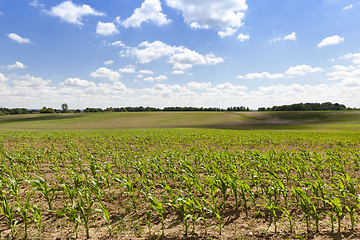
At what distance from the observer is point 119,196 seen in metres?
6.10

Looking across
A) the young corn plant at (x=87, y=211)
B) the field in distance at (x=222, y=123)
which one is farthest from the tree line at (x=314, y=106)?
the young corn plant at (x=87, y=211)

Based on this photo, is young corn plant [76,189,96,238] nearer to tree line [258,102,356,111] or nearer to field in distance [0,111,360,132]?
field in distance [0,111,360,132]

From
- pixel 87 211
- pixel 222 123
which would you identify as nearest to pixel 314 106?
pixel 222 123

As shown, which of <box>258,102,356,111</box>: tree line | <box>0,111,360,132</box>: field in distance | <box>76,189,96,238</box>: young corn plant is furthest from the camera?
<box>258,102,356,111</box>: tree line

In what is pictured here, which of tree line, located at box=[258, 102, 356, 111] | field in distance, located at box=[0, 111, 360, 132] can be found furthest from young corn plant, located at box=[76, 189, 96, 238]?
tree line, located at box=[258, 102, 356, 111]

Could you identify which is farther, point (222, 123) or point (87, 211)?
point (222, 123)

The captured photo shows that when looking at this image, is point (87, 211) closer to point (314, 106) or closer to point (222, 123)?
point (222, 123)

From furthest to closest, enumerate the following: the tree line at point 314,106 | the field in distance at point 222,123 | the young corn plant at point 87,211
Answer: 1. the tree line at point 314,106
2. the field in distance at point 222,123
3. the young corn plant at point 87,211

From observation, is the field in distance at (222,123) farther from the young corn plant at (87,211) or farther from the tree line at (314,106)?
the tree line at (314,106)

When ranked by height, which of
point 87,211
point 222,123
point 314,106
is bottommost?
point 222,123

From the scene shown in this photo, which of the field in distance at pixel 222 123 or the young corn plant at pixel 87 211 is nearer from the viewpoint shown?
the young corn plant at pixel 87 211

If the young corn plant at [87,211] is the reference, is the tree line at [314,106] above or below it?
above

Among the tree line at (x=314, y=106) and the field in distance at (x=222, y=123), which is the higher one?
the tree line at (x=314, y=106)

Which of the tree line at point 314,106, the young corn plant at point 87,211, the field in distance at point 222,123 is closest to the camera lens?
the young corn plant at point 87,211
